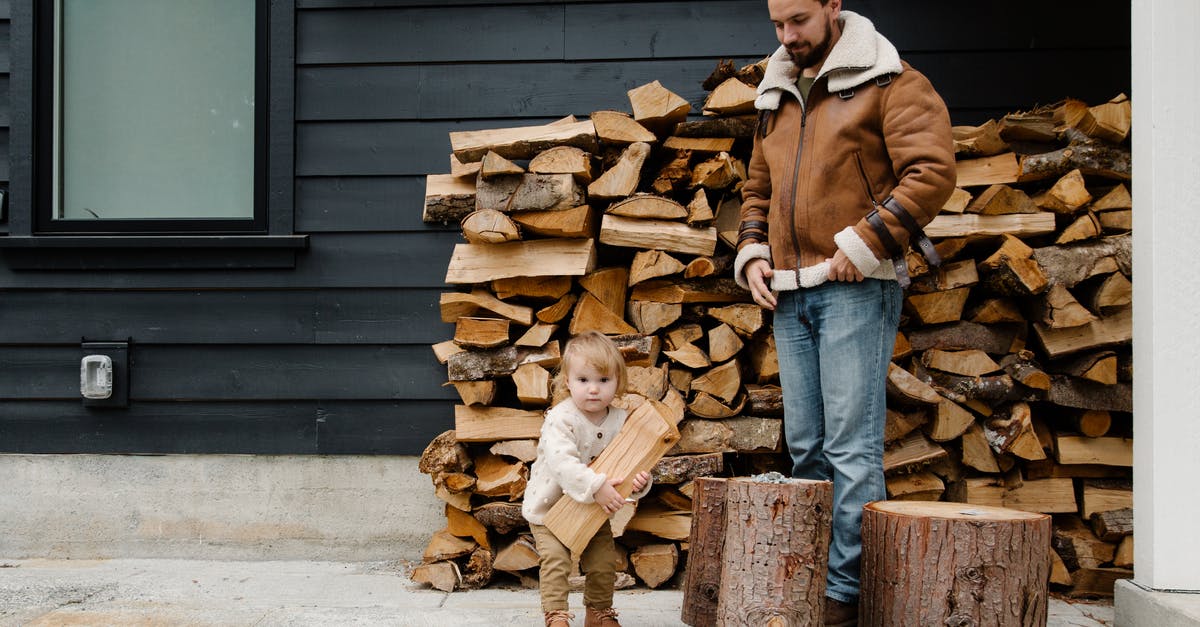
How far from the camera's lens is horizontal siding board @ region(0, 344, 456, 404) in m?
3.68

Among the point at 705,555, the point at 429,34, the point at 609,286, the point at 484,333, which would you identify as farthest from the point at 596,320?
the point at 429,34

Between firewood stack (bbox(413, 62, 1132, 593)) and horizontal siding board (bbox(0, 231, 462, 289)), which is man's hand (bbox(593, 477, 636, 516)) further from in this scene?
horizontal siding board (bbox(0, 231, 462, 289))

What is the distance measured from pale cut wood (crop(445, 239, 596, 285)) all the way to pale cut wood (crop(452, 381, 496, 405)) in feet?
1.22

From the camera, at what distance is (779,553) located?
224cm

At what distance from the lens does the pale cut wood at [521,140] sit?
3230 millimetres

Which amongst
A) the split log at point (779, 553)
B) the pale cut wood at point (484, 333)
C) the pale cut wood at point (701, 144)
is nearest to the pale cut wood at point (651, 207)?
the pale cut wood at point (701, 144)

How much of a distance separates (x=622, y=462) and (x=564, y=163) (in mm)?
1196

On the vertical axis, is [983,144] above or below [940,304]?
above

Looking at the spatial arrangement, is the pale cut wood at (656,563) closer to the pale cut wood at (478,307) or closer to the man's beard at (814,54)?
the pale cut wood at (478,307)

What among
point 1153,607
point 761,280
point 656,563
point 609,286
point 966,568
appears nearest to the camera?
point 966,568

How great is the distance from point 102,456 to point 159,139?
1.36m

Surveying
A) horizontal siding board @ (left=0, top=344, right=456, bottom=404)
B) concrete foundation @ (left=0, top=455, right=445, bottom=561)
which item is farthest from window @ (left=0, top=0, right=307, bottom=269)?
concrete foundation @ (left=0, top=455, right=445, bottom=561)

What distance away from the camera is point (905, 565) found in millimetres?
2283

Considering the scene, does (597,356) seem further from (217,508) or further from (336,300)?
(217,508)
